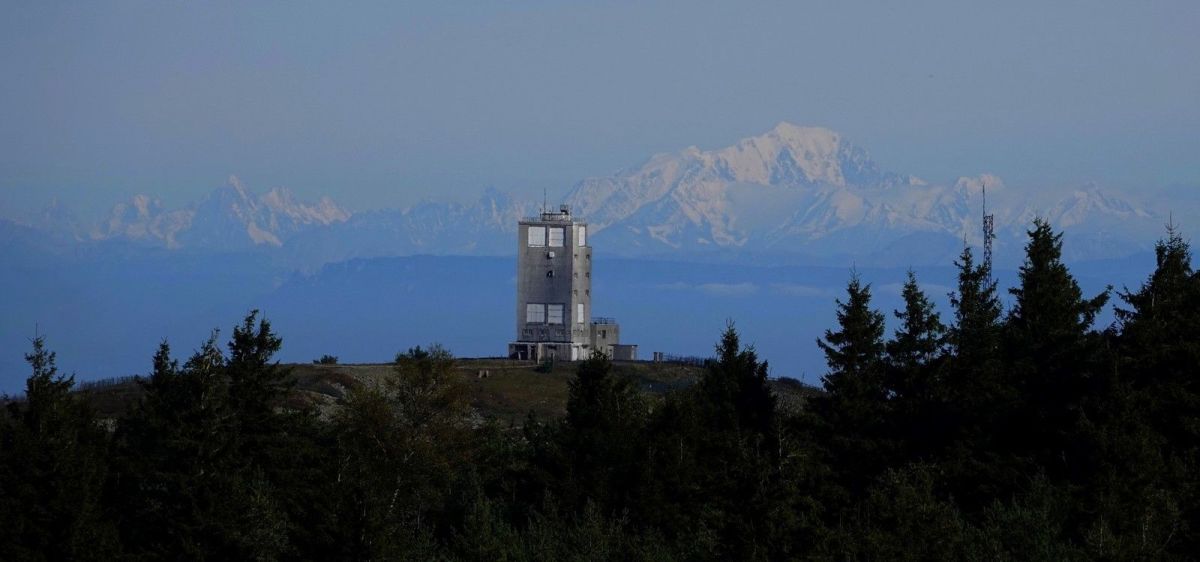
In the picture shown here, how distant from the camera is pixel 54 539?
5841 cm

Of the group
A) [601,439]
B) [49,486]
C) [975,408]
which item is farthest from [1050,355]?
Answer: [49,486]

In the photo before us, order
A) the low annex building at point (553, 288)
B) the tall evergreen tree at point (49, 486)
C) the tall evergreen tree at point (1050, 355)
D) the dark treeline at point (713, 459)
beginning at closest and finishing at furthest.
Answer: the dark treeline at point (713, 459)
the tall evergreen tree at point (49, 486)
the tall evergreen tree at point (1050, 355)
the low annex building at point (553, 288)

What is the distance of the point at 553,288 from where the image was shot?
139 meters

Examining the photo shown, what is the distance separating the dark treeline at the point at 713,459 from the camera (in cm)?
5222

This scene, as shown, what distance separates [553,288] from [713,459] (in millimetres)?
69444

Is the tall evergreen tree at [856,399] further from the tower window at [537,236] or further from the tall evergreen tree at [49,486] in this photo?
the tower window at [537,236]

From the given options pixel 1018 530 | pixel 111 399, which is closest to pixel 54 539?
pixel 1018 530

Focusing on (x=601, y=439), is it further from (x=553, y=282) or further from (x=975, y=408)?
(x=553, y=282)

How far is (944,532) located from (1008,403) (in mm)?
18842

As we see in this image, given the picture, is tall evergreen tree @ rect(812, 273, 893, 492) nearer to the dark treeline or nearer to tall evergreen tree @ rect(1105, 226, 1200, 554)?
the dark treeline

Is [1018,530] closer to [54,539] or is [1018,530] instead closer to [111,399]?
[54,539]

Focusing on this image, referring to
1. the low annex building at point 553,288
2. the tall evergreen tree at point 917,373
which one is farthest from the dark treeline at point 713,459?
the low annex building at point 553,288

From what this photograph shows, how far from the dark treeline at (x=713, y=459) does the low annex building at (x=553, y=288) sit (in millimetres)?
55191

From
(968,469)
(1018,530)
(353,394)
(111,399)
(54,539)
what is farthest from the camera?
→ (111,399)
